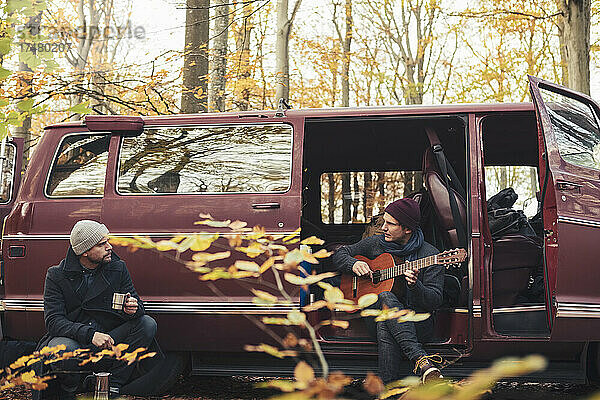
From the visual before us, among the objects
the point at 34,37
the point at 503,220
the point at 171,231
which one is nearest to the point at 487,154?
the point at 503,220

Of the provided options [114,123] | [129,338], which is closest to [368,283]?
[129,338]

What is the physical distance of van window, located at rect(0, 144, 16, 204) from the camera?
5688 mm

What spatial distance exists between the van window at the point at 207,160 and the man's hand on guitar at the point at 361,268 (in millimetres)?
820

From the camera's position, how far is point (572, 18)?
8.06 meters

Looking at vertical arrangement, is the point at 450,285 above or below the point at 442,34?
below

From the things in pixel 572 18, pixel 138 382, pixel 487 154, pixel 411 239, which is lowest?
pixel 138 382

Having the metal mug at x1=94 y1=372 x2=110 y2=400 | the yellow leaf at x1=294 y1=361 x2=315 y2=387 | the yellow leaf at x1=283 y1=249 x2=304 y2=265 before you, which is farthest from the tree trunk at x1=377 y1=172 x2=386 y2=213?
the yellow leaf at x1=294 y1=361 x2=315 y2=387

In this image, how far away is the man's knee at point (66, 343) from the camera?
4480mm

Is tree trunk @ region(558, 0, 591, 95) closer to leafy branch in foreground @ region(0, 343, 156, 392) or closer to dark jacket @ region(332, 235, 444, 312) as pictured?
dark jacket @ region(332, 235, 444, 312)

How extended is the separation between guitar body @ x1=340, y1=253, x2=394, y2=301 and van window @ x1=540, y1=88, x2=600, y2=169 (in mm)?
1507

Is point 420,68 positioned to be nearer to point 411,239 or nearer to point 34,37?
point 411,239

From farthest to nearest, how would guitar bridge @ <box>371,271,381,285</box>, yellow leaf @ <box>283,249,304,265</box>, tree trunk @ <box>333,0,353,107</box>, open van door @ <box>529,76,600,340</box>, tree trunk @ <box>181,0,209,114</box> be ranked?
tree trunk @ <box>333,0,353,107</box>, tree trunk @ <box>181,0,209,114</box>, guitar bridge @ <box>371,271,381,285</box>, open van door @ <box>529,76,600,340</box>, yellow leaf @ <box>283,249,304,265</box>

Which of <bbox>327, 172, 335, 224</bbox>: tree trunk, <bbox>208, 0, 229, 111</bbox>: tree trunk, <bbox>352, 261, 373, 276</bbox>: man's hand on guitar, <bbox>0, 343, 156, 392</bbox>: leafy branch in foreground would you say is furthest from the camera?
<bbox>208, 0, 229, 111</bbox>: tree trunk

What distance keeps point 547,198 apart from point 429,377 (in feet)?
4.67
